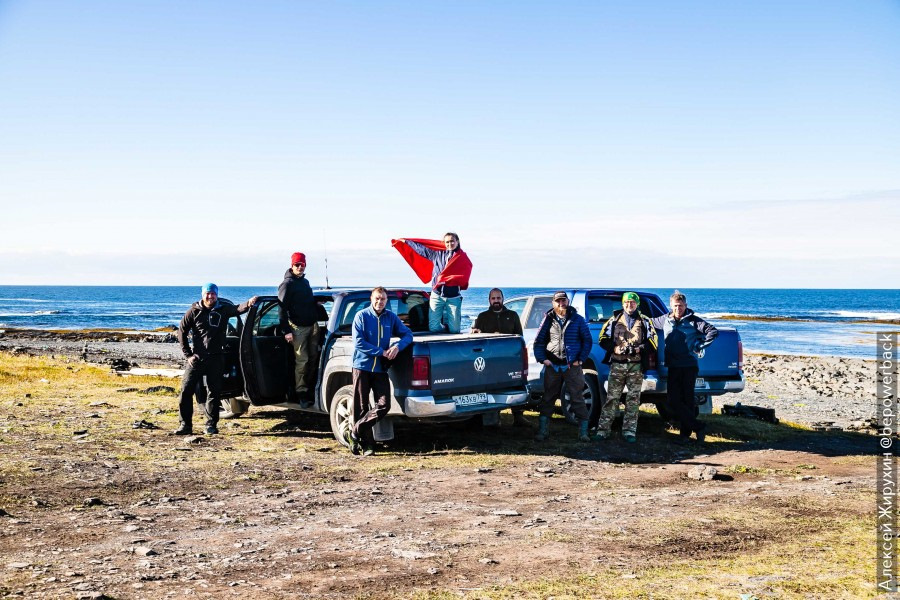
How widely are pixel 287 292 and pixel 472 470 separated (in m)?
3.36

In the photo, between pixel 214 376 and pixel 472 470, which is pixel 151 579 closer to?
pixel 472 470

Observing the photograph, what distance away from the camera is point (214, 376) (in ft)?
33.9

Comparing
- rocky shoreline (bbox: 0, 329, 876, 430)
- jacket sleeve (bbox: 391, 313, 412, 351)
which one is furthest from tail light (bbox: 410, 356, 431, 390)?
rocky shoreline (bbox: 0, 329, 876, 430)

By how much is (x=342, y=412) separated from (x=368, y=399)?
0.63 metres

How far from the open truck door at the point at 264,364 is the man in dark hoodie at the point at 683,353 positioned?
505 cm

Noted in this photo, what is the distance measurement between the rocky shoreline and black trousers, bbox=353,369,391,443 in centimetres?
850

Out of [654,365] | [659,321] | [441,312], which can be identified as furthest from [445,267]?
[654,365]

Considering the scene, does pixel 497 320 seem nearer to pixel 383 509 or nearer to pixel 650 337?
pixel 650 337

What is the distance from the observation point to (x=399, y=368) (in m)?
8.75

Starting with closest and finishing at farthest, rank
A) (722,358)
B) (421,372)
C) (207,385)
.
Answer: (421,372) → (207,385) → (722,358)

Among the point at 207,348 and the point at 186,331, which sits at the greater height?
the point at 186,331

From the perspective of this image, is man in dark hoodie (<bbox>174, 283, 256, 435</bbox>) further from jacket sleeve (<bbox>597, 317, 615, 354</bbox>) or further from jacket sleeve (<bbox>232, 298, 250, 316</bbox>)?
jacket sleeve (<bbox>597, 317, 615, 354</bbox>)

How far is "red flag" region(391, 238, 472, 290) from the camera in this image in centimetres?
1038

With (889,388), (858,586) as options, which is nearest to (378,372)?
(858,586)
